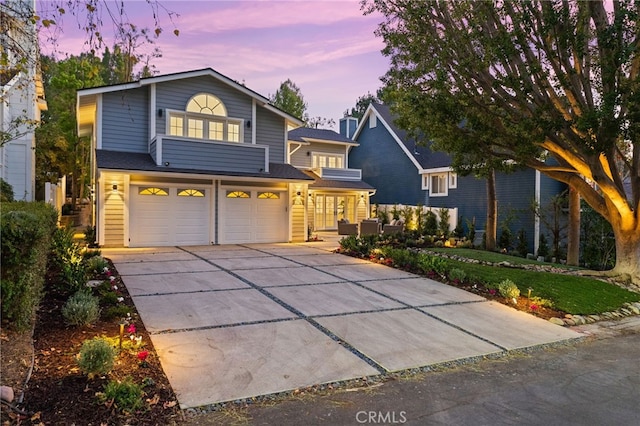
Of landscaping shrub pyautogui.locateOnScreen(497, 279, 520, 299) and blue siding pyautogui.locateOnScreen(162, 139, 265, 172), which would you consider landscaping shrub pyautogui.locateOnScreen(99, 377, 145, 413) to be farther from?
blue siding pyautogui.locateOnScreen(162, 139, 265, 172)

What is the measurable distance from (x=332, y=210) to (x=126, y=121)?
11.5 metres

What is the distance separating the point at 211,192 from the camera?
14.2 meters

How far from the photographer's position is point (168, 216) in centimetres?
1352

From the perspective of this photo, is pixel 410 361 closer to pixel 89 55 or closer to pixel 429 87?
pixel 89 55

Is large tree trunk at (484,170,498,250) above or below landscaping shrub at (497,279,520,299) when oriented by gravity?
above

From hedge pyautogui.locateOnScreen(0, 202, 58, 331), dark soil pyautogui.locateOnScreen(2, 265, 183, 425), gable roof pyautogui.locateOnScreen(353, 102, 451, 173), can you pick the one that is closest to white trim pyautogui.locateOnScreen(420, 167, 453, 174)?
gable roof pyautogui.locateOnScreen(353, 102, 451, 173)

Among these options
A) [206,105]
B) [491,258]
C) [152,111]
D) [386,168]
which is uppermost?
[206,105]

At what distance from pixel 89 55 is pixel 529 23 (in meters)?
7.77

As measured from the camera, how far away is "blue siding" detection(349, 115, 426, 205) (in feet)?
72.5

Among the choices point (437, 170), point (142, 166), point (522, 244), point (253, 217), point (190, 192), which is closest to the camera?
point (142, 166)

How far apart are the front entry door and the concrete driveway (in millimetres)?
12352

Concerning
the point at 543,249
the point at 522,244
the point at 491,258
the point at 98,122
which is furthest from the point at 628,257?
the point at 98,122

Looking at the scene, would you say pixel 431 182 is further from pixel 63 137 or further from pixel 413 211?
pixel 63 137

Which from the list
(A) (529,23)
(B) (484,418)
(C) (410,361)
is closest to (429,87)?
(A) (529,23)
